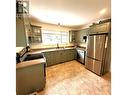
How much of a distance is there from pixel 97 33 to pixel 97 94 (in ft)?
7.21

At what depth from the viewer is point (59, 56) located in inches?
182

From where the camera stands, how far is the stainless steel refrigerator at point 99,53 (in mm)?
3045

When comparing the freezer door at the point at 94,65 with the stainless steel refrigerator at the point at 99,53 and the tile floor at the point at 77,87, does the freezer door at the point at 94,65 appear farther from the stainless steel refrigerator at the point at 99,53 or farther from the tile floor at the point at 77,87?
the tile floor at the point at 77,87

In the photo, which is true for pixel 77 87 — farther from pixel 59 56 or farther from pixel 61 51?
pixel 61 51

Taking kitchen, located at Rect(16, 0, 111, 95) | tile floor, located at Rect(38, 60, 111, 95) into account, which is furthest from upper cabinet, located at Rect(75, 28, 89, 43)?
tile floor, located at Rect(38, 60, 111, 95)

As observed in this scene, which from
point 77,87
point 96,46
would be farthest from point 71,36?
point 77,87

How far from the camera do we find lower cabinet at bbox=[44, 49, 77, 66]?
13.8 ft

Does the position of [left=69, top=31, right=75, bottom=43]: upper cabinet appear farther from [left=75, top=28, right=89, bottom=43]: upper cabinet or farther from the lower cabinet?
the lower cabinet

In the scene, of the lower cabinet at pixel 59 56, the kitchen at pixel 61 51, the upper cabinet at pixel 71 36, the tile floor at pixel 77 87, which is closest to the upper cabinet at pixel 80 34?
the kitchen at pixel 61 51
